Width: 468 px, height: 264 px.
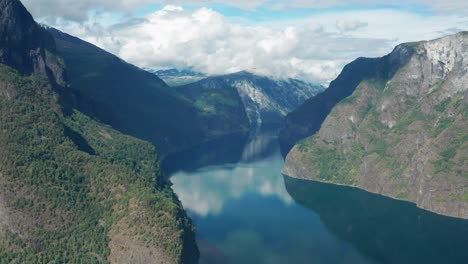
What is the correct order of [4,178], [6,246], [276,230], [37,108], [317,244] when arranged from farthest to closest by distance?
[276,230], [317,244], [37,108], [4,178], [6,246]

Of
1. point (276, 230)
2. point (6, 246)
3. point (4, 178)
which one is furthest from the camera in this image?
point (276, 230)

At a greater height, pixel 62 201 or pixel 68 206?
pixel 62 201

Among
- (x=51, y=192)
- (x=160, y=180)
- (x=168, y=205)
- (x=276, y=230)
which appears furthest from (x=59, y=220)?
(x=276, y=230)

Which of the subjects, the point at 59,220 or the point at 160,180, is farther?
the point at 160,180

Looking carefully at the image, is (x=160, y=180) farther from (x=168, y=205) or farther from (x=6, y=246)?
(x=6, y=246)

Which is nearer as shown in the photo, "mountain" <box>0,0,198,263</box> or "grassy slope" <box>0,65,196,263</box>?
"grassy slope" <box>0,65,196,263</box>

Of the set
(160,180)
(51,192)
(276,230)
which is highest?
(51,192)

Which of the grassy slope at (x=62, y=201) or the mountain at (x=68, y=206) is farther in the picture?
the mountain at (x=68, y=206)

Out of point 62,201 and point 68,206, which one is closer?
point 68,206
